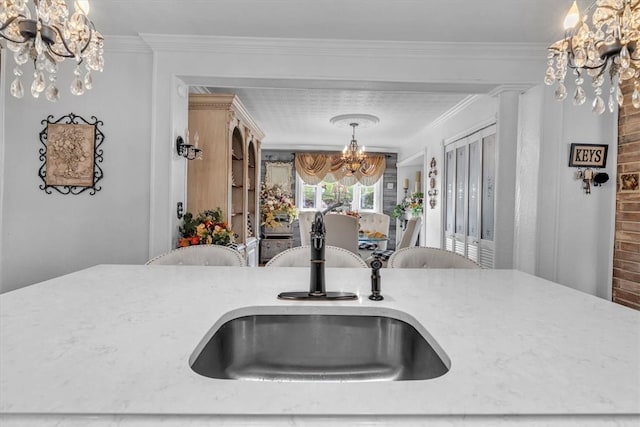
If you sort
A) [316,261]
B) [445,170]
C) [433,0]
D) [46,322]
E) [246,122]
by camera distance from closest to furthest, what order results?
[46,322]
[316,261]
[433,0]
[246,122]
[445,170]

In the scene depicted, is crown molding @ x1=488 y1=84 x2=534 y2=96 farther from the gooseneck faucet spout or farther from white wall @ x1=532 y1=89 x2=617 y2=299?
the gooseneck faucet spout

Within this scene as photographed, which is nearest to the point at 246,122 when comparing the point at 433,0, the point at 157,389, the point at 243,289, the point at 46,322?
the point at 433,0

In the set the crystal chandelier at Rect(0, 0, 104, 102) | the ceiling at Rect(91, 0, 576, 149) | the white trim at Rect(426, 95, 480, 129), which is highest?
the white trim at Rect(426, 95, 480, 129)

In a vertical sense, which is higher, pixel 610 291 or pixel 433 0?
pixel 433 0

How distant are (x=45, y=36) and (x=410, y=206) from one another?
6.55 meters

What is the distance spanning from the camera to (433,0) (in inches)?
85.7

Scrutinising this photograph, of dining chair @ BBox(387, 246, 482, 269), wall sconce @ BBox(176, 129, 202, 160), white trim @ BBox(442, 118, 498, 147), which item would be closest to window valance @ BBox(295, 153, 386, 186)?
white trim @ BBox(442, 118, 498, 147)

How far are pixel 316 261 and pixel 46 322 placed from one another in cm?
66

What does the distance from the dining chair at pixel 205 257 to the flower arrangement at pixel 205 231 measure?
1.02 meters

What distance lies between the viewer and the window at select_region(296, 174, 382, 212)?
8234mm

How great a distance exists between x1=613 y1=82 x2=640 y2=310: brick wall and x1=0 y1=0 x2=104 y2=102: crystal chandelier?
10.9 ft

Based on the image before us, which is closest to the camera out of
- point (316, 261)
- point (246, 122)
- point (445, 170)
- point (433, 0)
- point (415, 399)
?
point (415, 399)

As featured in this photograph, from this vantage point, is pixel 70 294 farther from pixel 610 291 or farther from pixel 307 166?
pixel 307 166

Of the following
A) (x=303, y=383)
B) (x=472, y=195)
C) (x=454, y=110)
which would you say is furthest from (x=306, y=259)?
(x=454, y=110)
